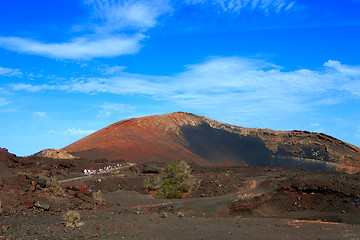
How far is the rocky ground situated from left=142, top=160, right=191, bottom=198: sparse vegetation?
0.71 meters

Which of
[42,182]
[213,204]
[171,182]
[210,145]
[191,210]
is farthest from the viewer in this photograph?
[210,145]

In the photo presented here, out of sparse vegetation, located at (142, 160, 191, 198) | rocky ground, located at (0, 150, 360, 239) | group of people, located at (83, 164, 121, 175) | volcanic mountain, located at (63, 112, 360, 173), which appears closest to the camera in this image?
rocky ground, located at (0, 150, 360, 239)

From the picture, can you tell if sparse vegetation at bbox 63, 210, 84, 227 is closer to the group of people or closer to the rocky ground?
the rocky ground

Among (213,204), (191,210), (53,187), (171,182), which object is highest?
(53,187)

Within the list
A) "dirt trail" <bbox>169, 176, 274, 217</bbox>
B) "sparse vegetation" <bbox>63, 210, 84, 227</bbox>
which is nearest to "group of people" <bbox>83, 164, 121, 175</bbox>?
"dirt trail" <bbox>169, 176, 274, 217</bbox>

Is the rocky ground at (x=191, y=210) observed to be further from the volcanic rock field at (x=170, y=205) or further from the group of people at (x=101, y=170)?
the group of people at (x=101, y=170)

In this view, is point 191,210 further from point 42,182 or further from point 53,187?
point 42,182

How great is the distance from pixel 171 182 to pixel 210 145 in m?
31.3

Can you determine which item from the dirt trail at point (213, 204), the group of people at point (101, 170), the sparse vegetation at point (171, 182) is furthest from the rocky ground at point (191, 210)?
the group of people at point (101, 170)

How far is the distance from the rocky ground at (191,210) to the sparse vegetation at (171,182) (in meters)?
0.71

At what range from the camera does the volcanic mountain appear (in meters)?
47.3

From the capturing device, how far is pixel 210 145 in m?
54.2

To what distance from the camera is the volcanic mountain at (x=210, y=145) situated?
1861 inches

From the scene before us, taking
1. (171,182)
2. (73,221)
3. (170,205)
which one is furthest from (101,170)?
(73,221)
